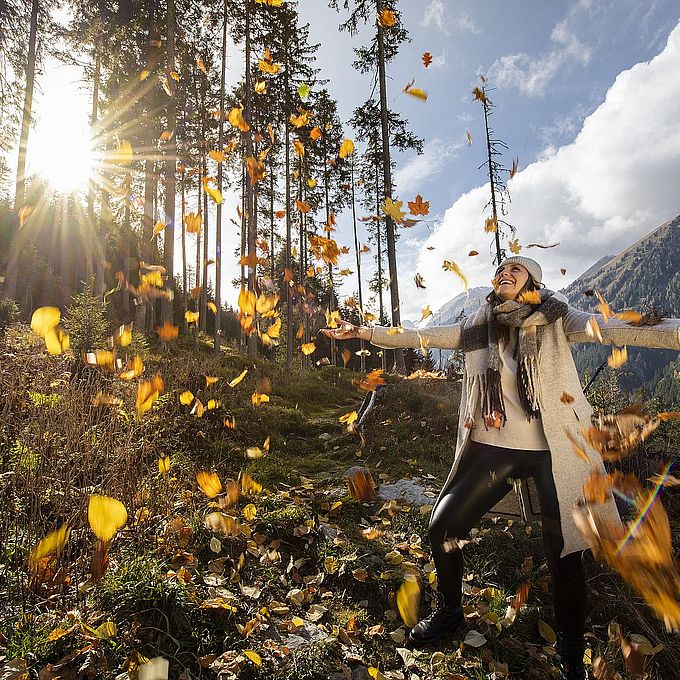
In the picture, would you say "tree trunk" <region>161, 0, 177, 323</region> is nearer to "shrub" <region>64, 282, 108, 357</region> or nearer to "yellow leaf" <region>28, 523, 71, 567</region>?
"shrub" <region>64, 282, 108, 357</region>

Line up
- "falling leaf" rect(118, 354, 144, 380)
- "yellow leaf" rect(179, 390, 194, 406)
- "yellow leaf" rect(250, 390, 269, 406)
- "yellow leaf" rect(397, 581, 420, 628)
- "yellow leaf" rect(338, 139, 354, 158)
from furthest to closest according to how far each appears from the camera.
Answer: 1. "yellow leaf" rect(338, 139, 354, 158)
2. "yellow leaf" rect(250, 390, 269, 406)
3. "falling leaf" rect(118, 354, 144, 380)
4. "yellow leaf" rect(179, 390, 194, 406)
5. "yellow leaf" rect(397, 581, 420, 628)

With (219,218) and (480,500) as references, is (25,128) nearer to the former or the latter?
(219,218)

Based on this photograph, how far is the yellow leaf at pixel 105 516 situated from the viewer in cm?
293

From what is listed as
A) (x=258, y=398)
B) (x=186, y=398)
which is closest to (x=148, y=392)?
(x=186, y=398)

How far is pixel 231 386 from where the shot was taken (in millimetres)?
8000

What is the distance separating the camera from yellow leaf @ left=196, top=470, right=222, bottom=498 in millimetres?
4232

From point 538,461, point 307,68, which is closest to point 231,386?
point 538,461

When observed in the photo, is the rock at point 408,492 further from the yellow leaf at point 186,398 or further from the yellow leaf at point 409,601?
the yellow leaf at point 186,398

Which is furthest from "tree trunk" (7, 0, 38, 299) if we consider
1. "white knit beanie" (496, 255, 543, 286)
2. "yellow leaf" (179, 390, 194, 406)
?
"white knit beanie" (496, 255, 543, 286)

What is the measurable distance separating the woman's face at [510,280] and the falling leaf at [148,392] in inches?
172

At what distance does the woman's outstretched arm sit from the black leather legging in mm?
780

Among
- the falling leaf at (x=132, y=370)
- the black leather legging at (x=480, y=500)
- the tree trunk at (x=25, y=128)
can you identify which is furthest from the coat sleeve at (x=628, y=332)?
the tree trunk at (x=25, y=128)

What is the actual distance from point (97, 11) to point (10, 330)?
11.3m

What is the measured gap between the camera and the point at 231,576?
9.68 ft
